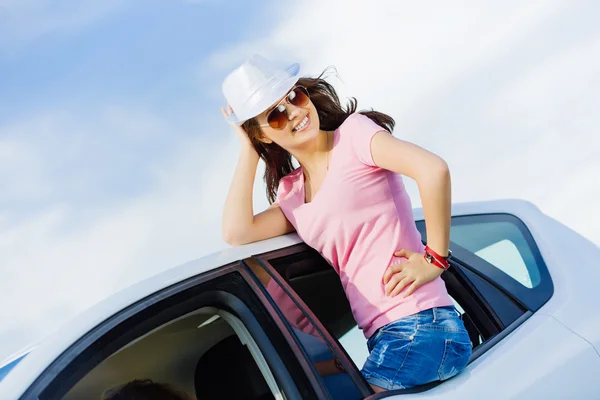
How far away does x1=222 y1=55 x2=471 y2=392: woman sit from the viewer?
2.21 meters

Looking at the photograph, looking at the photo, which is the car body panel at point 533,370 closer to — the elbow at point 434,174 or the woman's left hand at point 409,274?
the woman's left hand at point 409,274

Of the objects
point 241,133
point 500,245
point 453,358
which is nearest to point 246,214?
point 241,133

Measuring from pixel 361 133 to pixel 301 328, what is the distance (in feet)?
2.40

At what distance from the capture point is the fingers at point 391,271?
2.28m

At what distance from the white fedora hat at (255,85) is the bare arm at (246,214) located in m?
0.14

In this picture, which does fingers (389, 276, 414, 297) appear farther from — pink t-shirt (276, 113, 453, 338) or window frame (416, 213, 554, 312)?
window frame (416, 213, 554, 312)

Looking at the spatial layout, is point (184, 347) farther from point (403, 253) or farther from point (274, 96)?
point (274, 96)

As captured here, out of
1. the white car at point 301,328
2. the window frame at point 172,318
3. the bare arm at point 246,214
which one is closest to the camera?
the window frame at point 172,318

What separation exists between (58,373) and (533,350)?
1454mm

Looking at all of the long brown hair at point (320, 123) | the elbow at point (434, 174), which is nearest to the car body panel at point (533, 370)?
the elbow at point (434, 174)

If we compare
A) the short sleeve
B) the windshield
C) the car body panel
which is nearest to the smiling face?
the short sleeve

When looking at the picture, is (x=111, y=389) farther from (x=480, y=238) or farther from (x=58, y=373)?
(x=480, y=238)

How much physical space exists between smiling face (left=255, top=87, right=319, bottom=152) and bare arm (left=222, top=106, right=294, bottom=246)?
197mm

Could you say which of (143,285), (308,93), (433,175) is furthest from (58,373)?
(308,93)
